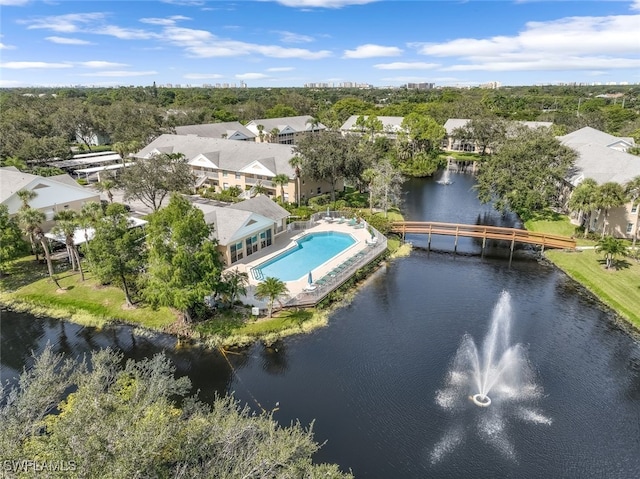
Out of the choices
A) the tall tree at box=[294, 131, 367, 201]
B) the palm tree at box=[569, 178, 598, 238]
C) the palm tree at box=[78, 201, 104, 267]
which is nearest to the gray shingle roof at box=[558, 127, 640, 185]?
the palm tree at box=[569, 178, 598, 238]

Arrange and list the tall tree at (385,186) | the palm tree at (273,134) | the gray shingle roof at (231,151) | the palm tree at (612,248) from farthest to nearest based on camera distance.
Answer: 1. the palm tree at (273,134)
2. the gray shingle roof at (231,151)
3. the tall tree at (385,186)
4. the palm tree at (612,248)

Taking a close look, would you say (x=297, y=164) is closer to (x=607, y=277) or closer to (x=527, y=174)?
(x=527, y=174)

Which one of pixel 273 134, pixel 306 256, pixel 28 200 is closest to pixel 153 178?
pixel 28 200

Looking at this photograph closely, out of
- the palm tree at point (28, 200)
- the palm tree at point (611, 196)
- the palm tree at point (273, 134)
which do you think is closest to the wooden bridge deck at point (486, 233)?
the palm tree at point (611, 196)

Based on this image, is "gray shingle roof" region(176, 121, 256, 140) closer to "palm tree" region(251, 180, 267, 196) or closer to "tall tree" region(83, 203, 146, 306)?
"palm tree" region(251, 180, 267, 196)

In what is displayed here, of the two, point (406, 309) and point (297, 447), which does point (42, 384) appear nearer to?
point (297, 447)

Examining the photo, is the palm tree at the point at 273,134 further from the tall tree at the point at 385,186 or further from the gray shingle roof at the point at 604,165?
the gray shingle roof at the point at 604,165
